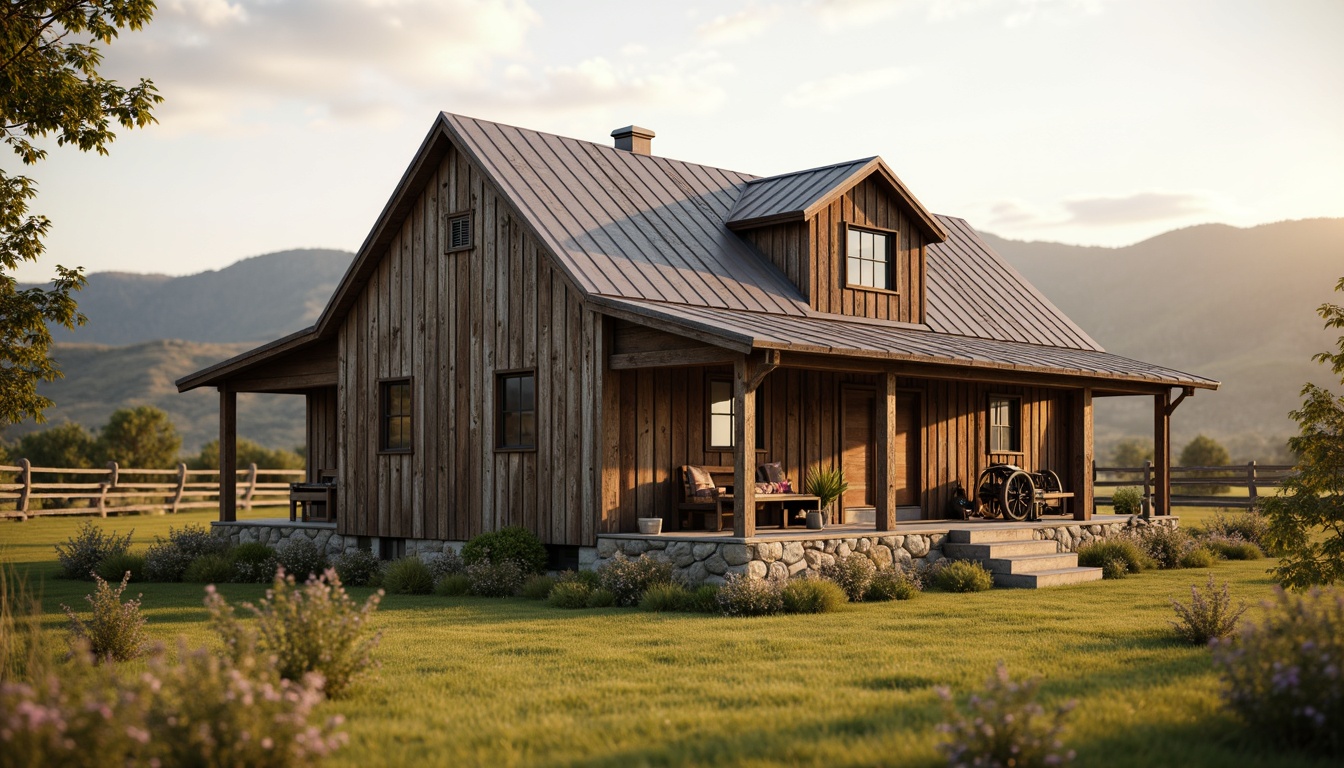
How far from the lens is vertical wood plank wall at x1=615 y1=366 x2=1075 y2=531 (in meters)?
15.9

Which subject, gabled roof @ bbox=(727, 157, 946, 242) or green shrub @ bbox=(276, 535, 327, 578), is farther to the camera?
gabled roof @ bbox=(727, 157, 946, 242)

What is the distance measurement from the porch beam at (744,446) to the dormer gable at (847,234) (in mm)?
4567

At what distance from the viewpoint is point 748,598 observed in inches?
511

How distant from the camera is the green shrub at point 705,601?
13.2m

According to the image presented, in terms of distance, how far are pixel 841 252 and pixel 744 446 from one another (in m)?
5.83

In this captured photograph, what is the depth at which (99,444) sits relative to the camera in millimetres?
44000

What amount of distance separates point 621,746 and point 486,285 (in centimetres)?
1133

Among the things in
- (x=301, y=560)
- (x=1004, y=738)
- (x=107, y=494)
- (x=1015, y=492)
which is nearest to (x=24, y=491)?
(x=107, y=494)

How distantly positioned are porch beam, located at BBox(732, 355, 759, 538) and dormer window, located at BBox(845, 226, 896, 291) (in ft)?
18.1

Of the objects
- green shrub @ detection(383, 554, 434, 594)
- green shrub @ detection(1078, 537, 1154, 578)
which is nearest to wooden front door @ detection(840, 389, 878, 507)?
green shrub @ detection(1078, 537, 1154, 578)

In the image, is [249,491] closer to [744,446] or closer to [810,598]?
[744,446]

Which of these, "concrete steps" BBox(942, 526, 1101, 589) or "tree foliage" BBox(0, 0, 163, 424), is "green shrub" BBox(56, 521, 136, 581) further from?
"concrete steps" BBox(942, 526, 1101, 589)

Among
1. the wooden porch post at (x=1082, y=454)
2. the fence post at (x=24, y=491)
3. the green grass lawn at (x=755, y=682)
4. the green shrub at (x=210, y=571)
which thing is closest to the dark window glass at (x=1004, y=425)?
the wooden porch post at (x=1082, y=454)

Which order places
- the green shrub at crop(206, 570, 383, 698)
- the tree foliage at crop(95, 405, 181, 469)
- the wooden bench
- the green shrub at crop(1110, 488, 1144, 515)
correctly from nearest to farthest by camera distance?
1. the green shrub at crop(206, 570, 383, 698)
2. the wooden bench
3. the green shrub at crop(1110, 488, 1144, 515)
4. the tree foliage at crop(95, 405, 181, 469)
